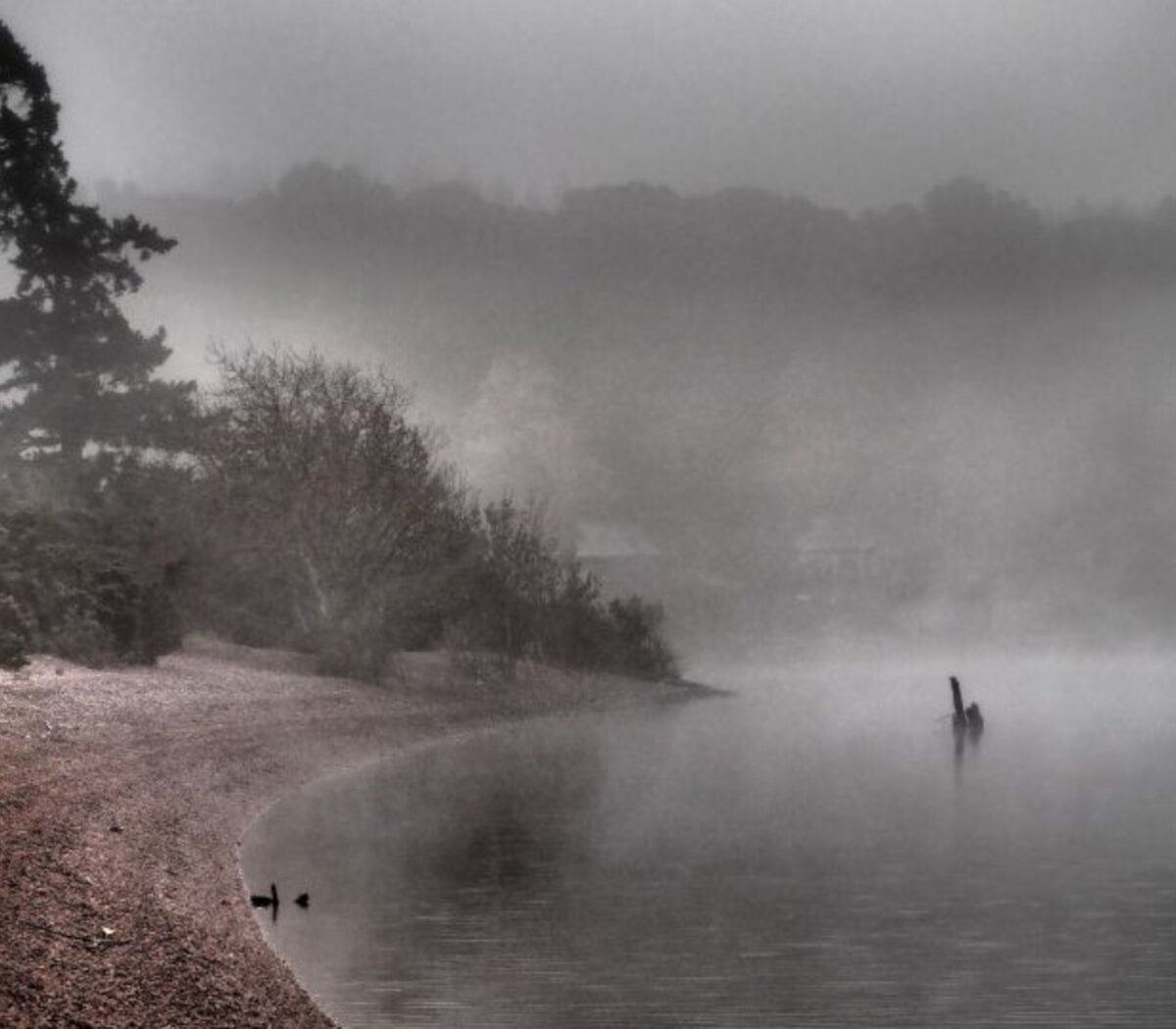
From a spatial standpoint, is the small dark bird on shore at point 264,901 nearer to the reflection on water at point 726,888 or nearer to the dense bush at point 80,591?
the reflection on water at point 726,888

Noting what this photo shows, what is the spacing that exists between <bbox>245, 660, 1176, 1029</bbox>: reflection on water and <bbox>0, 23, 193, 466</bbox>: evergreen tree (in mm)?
16952

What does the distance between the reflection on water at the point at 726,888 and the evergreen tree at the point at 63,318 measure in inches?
667

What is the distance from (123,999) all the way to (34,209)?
44.2 m

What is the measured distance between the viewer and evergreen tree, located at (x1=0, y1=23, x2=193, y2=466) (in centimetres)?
5178

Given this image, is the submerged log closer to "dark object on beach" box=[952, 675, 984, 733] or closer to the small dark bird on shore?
"dark object on beach" box=[952, 675, 984, 733]

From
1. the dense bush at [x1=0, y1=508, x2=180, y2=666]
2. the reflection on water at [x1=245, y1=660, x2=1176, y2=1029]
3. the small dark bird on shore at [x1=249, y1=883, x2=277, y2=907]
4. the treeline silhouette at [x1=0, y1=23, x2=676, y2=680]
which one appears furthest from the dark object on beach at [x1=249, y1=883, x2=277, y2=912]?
the treeline silhouette at [x1=0, y1=23, x2=676, y2=680]

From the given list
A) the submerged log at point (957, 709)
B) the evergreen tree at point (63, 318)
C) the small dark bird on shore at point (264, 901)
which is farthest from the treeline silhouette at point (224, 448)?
the small dark bird on shore at point (264, 901)

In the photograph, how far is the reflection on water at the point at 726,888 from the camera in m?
16.8

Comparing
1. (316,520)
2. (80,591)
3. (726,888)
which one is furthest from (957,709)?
(726,888)

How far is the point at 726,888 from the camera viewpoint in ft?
76.7

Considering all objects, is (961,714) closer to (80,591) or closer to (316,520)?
(316,520)

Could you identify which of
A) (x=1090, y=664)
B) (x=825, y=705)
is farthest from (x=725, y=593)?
(x=825, y=705)

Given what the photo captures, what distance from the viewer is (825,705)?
71.2m

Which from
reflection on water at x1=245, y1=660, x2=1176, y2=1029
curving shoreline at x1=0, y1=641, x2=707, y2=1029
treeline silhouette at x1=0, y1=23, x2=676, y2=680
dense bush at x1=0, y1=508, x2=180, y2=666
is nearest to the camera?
curving shoreline at x1=0, y1=641, x2=707, y2=1029
